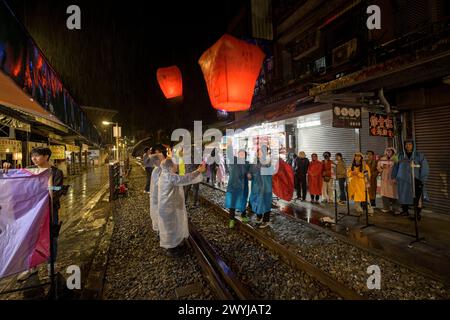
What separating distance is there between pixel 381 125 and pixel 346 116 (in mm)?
1615

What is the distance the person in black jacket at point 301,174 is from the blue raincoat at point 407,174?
11.0 ft

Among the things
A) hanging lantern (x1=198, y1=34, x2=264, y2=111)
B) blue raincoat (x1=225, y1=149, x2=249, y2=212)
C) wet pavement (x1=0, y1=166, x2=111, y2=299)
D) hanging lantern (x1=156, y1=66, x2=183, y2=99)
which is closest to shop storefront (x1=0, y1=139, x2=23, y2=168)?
wet pavement (x1=0, y1=166, x2=111, y2=299)

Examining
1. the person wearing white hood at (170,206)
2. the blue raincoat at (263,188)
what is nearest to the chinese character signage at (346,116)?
the blue raincoat at (263,188)

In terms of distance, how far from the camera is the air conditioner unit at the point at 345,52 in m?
9.93

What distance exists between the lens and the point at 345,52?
10.5 metres

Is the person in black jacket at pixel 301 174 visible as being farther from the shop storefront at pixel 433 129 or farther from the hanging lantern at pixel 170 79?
the hanging lantern at pixel 170 79

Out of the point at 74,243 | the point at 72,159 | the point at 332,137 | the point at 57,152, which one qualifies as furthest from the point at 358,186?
the point at 72,159

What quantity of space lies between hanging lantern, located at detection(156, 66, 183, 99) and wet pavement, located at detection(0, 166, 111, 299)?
563 cm

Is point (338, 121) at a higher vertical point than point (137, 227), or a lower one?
higher

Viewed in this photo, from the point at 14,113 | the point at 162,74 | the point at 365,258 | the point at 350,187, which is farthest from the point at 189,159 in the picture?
the point at 365,258

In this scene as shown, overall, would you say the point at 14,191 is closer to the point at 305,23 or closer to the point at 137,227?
the point at 137,227

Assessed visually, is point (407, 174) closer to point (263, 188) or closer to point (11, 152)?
point (263, 188)
